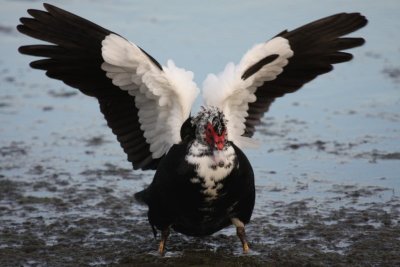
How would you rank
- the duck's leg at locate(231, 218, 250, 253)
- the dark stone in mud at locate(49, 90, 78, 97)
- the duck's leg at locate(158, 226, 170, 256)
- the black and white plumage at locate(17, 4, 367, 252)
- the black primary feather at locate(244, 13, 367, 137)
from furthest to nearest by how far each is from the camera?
the dark stone in mud at locate(49, 90, 78, 97)
the black primary feather at locate(244, 13, 367, 137)
the duck's leg at locate(158, 226, 170, 256)
the duck's leg at locate(231, 218, 250, 253)
the black and white plumage at locate(17, 4, 367, 252)

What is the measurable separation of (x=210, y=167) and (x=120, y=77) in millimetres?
1064

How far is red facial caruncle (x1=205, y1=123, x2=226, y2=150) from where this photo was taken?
22.8 ft

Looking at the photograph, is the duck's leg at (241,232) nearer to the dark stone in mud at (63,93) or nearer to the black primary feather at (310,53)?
the black primary feather at (310,53)

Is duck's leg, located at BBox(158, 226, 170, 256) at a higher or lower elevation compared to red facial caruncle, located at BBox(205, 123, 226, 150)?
lower

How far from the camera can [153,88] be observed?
7.43 meters

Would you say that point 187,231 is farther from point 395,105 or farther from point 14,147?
point 395,105

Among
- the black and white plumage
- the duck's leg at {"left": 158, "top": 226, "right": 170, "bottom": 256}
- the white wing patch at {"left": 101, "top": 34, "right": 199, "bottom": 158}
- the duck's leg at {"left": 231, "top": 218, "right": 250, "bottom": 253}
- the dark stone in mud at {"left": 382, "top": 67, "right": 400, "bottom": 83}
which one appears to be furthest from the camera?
the dark stone in mud at {"left": 382, "top": 67, "right": 400, "bottom": 83}

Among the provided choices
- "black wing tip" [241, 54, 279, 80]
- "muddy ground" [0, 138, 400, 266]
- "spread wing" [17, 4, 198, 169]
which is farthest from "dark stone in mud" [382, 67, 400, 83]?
"spread wing" [17, 4, 198, 169]

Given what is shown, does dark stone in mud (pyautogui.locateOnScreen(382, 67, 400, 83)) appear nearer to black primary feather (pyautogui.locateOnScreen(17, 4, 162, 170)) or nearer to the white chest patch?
black primary feather (pyautogui.locateOnScreen(17, 4, 162, 170))

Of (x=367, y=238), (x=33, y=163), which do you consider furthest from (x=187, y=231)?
(x=33, y=163)

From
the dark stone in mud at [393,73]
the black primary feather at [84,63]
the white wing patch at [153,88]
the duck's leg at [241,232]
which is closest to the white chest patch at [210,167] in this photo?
the duck's leg at [241,232]

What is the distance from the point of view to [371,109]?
10578 mm

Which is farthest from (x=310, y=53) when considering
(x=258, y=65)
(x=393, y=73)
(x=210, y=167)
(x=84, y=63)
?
(x=393, y=73)

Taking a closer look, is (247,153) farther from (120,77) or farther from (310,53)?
(120,77)
